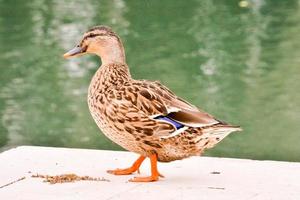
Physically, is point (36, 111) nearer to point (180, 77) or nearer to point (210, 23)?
point (180, 77)

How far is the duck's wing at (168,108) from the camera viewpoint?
5531 millimetres

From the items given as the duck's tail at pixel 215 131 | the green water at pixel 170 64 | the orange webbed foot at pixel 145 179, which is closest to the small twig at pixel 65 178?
the orange webbed foot at pixel 145 179

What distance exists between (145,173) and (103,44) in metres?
0.82

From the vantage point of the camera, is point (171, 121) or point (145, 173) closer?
point (171, 121)

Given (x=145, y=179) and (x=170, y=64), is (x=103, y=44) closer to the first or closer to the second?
(x=145, y=179)

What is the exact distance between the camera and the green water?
8.07 metres

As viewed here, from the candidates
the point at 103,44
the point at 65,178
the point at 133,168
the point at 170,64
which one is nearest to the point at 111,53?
the point at 103,44

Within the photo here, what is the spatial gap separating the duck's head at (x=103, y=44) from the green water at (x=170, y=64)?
1717mm

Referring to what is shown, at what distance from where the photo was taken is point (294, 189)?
214 inches

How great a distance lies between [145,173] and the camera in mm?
5969

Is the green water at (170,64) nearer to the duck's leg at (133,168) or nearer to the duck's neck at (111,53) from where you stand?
the duck's leg at (133,168)

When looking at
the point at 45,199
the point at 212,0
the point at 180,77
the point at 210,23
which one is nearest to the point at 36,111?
the point at 180,77

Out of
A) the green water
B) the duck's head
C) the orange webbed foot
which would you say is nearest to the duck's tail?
the orange webbed foot

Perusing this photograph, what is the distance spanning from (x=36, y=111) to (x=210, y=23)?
4.80 meters
